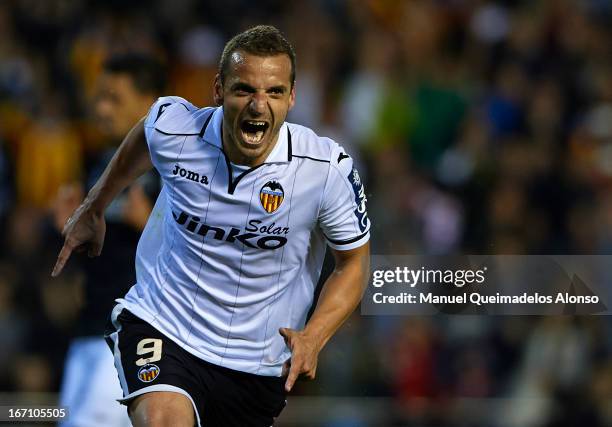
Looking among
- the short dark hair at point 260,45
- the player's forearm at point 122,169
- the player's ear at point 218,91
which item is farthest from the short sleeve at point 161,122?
the short dark hair at point 260,45

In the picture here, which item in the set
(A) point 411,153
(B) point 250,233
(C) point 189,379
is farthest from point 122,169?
(A) point 411,153

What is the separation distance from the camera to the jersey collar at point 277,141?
4.23m

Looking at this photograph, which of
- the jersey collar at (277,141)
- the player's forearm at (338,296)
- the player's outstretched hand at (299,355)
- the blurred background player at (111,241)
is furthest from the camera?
the blurred background player at (111,241)

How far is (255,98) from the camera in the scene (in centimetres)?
401

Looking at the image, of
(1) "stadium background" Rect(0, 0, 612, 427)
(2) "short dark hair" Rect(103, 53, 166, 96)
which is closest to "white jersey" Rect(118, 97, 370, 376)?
(2) "short dark hair" Rect(103, 53, 166, 96)

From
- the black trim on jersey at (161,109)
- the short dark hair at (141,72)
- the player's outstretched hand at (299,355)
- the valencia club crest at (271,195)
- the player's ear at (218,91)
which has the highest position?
the short dark hair at (141,72)

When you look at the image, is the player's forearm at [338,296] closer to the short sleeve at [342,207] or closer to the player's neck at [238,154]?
the short sleeve at [342,207]

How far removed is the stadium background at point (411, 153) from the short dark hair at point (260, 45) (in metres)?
2.34

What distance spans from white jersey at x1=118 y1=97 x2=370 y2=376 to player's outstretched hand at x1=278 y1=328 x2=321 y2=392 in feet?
1.39

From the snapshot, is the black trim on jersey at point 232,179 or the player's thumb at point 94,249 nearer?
the black trim on jersey at point 232,179

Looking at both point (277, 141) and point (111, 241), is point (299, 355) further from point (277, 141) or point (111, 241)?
point (111, 241)

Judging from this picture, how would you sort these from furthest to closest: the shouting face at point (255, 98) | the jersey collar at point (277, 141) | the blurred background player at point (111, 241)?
the blurred background player at point (111, 241)
the jersey collar at point (277, 141)
the shouting face at point (255, 98)

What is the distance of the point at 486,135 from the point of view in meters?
8.85

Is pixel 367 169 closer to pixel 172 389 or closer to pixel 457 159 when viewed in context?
pixel 457 159
